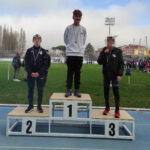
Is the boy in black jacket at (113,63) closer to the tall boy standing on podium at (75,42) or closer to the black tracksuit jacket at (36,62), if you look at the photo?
the tall boy standing on podium at (75,42)

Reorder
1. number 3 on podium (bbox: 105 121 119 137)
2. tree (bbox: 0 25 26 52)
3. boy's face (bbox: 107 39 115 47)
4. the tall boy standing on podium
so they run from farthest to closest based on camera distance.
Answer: tree (bbox: 0 25 26 52)
the tall boy standing on podium
boy's face (bbox: 107 39 115 47)
number 3 on podium (bbox: 105 121 119 137)

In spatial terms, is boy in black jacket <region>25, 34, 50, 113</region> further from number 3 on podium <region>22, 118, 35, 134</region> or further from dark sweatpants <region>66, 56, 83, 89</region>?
dark sweatpants <region>66, 56, 83, 89</region>

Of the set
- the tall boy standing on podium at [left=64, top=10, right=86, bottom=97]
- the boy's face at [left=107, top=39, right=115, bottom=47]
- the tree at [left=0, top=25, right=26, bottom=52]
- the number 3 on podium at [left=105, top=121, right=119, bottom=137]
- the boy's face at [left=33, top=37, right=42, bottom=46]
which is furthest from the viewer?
the tree at [left=0, top=25, right=26, bottom=52]

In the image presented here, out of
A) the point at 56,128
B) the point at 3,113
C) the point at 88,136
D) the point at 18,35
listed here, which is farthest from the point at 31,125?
the point at 18,35

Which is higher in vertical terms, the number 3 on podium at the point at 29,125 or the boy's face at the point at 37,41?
the boy's face at the point at 37,41

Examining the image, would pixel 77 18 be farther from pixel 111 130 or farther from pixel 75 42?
pixel 111 130

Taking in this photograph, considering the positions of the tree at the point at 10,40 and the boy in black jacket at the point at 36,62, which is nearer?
the boy in black jacket at the point at 36,62

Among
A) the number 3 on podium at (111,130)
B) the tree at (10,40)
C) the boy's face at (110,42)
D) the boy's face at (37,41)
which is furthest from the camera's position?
the tree at (10,40)

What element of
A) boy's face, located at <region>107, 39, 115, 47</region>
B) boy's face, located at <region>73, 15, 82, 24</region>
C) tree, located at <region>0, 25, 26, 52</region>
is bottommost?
boy's face, located at <region>107, 39, 115, 47</region>

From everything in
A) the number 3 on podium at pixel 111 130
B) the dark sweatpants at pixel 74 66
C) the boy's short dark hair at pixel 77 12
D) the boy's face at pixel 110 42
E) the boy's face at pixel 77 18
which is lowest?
the number 3 on podium at pixel 111 130

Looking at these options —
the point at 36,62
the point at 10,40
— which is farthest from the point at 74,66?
the point at 10,40

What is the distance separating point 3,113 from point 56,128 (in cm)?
182

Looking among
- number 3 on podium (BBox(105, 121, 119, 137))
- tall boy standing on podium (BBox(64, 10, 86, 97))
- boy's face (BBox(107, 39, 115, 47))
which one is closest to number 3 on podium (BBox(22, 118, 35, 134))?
tall boy standing on podium (BBox(64, 10, 86, 97))

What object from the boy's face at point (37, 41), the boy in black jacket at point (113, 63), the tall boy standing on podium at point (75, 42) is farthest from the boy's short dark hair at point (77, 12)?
the boy's face at point (37, 41)
